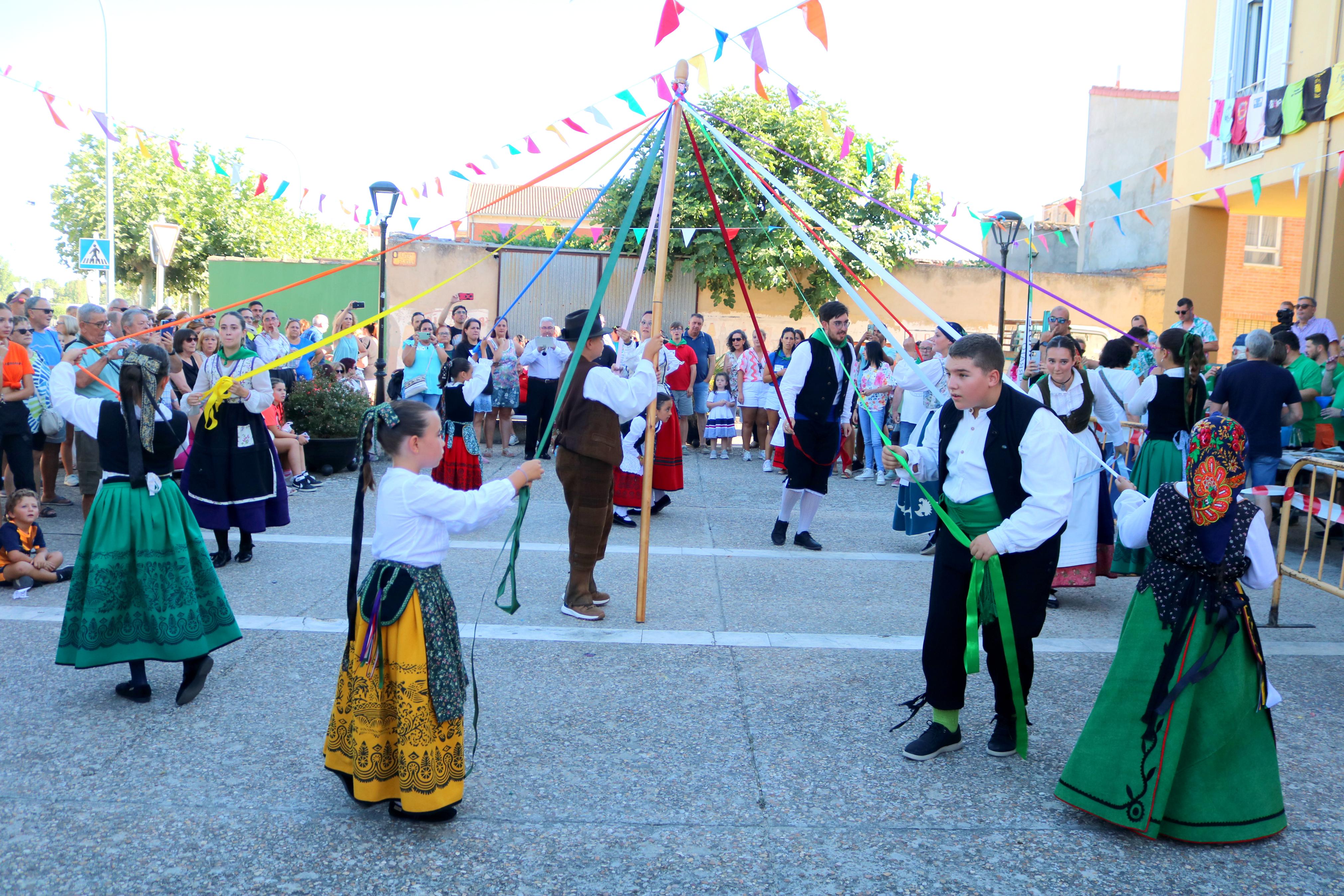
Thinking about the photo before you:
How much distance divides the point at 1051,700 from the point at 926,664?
0.94m

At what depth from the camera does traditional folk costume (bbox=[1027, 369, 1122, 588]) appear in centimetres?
593

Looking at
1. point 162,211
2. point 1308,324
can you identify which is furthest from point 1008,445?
point 162,211

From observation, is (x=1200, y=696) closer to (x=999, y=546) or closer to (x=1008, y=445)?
(x=999, y=546)

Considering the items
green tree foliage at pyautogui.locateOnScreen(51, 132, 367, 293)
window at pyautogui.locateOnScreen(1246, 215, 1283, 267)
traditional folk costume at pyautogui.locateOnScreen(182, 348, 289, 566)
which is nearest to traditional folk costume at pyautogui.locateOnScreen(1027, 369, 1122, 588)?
traditional folk costume at pyautogui.locateOnScreen(182, 348, 289, 566)

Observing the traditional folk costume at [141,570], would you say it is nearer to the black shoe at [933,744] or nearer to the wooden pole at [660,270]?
the wooden pole at [660,270]

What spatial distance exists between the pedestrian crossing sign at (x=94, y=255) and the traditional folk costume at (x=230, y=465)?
29.5 ft

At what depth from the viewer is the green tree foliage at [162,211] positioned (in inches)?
1072

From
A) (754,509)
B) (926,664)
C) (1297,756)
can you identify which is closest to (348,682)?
(926,664)

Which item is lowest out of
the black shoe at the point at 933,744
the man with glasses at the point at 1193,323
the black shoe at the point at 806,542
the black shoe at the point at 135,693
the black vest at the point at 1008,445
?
the black shoe at the point at 135,693

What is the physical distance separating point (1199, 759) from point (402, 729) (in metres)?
2.48

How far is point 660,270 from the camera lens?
5168mm

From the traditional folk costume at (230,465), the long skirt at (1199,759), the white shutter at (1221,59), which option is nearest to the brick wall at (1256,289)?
the white shutter at (1221,59)

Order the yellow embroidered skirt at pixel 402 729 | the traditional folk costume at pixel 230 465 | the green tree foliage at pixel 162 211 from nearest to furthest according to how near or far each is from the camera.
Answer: the yellow embroidered skirt at pixel 402 729 → the traditional folk costume at pixel 230 465 → the green tree foliage at pixel 162 211

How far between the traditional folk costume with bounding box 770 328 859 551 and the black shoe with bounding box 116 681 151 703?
4542 mm
